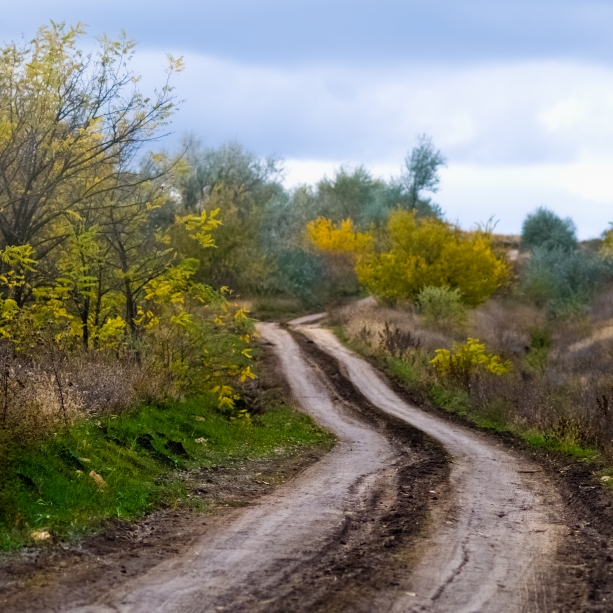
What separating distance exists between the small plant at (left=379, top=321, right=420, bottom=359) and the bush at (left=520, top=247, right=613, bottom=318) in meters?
19.7

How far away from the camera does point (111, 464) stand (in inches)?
420

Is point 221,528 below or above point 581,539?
above

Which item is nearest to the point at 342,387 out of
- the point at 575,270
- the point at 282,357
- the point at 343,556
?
the point at 282,357

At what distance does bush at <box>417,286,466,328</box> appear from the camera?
119 ft

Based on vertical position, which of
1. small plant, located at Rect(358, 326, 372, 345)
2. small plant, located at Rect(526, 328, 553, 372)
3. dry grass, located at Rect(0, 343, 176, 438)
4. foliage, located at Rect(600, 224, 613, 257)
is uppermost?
foliage, located at Rect(600, 224, 613, 257)

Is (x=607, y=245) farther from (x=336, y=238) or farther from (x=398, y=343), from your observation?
(x=398, y=343)

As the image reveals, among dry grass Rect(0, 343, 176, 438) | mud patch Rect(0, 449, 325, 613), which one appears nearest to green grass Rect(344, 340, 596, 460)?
mud patch Rect(0, 449, 325, 613)

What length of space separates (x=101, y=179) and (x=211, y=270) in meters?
30.0

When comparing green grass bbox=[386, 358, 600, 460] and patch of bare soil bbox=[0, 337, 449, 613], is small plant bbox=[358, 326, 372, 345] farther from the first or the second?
patch of bare soil bbox=[0, 337, 449, 613]

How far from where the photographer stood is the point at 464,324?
36.5 metres

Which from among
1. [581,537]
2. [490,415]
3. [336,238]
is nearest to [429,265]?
[490,415]

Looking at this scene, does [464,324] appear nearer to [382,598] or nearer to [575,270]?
[575,270]

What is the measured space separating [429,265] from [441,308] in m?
3.79

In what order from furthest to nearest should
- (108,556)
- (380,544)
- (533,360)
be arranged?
(533,360) → (380,544) → (108,556)
